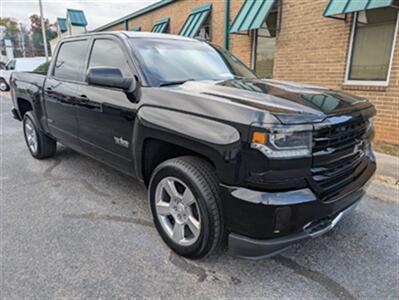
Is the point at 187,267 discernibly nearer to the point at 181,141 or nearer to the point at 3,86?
the point at 181,141

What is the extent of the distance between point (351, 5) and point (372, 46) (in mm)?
897

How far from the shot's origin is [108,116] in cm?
312

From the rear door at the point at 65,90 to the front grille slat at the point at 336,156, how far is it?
2761mm

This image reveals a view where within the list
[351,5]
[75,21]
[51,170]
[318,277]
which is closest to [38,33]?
[75,21]

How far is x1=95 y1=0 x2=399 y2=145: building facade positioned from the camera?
5785 millimetres

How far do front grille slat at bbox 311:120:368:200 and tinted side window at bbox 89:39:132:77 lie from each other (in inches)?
72.0

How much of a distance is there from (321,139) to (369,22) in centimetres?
530

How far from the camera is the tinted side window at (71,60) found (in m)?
3.74

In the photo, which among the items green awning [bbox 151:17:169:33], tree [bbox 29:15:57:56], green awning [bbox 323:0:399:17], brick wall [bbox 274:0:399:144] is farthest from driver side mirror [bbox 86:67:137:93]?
tree [bbox 29:15:57:56]

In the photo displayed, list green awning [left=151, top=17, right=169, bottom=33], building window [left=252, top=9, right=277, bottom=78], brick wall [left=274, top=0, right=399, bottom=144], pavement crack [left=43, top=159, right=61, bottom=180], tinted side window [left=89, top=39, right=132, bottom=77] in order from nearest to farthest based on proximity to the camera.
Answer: tinted side window [left=89, top=39, right=132, bottom=77] → pavement crack [left=43, top=159, right=61, bottom=180] → brick wall [left=274, top=0, right=399, bottom=144] → building window [left=252, top=9, right=277, bottom=78] → green awning [left=151, top=17, right=169, bottom=33]

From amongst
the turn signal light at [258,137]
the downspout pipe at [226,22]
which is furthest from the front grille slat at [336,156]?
the downspout pipe at [226,22]

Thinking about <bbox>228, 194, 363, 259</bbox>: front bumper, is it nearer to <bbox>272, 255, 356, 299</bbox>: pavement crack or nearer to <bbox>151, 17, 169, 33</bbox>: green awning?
<bbox>272, 255, 356, 299</bbox>: pavement crack

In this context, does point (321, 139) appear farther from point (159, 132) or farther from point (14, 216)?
point (14, 216)

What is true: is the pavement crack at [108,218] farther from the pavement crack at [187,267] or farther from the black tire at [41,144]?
the black tire at [41,144]
